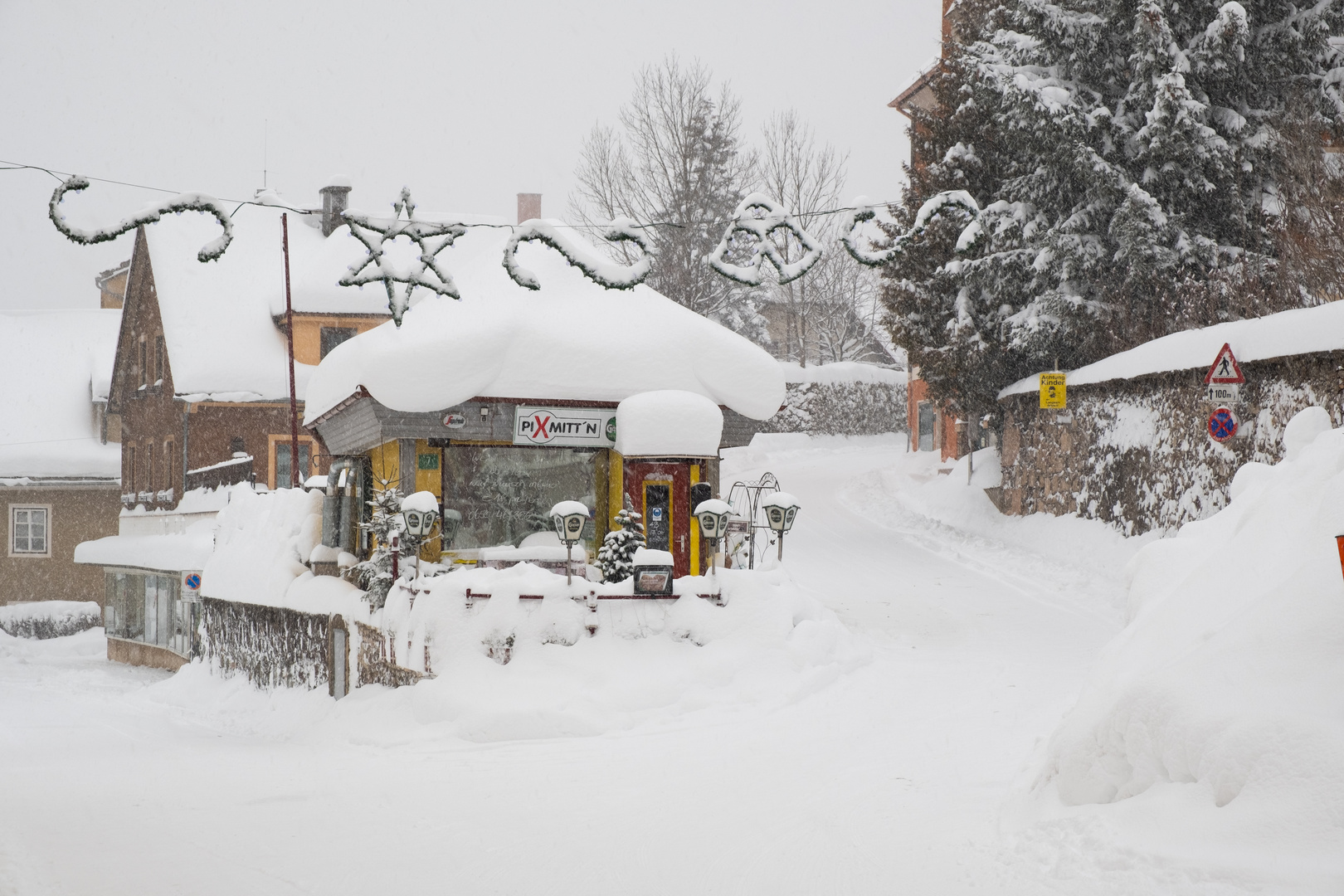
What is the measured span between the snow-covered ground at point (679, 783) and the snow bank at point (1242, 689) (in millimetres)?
126

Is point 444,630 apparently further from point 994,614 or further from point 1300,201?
point 1300,201

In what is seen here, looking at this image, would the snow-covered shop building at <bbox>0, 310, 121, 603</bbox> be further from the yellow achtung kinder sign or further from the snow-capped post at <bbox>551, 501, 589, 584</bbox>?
the yellow achtung kinder sign

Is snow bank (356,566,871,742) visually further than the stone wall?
No

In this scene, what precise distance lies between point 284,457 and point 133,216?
23.0 metres

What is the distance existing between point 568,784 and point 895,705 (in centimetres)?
357

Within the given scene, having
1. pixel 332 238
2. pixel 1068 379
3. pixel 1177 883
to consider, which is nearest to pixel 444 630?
pixel 1177 883

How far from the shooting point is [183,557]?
25969 mm

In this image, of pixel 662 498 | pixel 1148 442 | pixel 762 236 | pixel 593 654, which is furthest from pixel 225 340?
pixel 762 236

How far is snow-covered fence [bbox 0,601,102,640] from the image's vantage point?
33406mm

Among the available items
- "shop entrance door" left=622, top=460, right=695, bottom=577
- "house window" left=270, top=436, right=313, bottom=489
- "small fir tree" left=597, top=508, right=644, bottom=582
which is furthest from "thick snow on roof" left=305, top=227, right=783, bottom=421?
"house window" left=270, top=436, right=313, bottom=489

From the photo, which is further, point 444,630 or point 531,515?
point 531,515

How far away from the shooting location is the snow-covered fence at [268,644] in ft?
57.0

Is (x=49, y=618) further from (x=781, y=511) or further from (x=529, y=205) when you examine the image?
(x=781, y=511)

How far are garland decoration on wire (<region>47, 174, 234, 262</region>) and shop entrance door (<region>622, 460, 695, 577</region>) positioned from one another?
8.68 m
